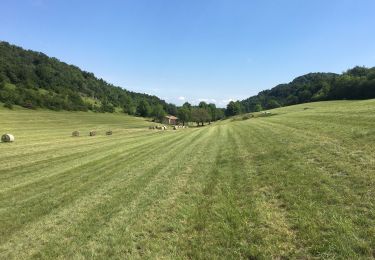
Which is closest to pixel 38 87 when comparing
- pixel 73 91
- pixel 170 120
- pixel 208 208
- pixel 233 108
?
pixel 73 91

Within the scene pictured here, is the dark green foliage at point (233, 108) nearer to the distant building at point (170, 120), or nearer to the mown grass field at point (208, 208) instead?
the distant building at point (170, 120)

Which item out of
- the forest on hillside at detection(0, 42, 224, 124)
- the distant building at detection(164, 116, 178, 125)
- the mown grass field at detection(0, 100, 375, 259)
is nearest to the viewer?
the mown grass field at detection(0, 100, 375, 259)

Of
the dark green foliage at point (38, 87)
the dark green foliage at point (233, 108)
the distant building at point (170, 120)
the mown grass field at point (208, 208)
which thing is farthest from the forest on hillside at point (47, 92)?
the mown grass field at point (208, 208)

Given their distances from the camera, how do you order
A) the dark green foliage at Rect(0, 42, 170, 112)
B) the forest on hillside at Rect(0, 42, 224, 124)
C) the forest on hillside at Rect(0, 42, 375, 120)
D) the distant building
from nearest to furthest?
the forest on hillside at Rect(0, 42, 375, 120) < the dark green foliage at Rect(0, 42, 170, 112) < the forest on hillside at Rect(0, 42, 224, 124) < the distant building

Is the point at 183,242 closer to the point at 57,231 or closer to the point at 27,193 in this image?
the point at 57,231

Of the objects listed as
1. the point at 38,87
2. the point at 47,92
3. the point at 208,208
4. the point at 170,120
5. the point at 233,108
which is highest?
the point at 38,87

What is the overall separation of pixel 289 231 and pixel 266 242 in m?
0.77

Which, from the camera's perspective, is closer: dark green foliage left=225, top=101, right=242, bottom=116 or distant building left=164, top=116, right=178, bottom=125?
distant building left=164, top=116, right=178, bottom=125

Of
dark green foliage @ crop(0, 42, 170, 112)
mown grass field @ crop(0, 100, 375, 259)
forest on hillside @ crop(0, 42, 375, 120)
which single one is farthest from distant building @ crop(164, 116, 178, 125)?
mown grass field @ crop(0, 100, 375, 259)

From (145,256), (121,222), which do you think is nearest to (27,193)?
(121,222)

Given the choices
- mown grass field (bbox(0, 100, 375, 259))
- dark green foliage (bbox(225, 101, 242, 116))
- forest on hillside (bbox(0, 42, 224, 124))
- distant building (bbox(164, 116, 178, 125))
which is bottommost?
mown grass field (bbox(0, 100, 375, 259))

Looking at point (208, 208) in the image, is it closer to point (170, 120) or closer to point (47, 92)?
point (47, 92)

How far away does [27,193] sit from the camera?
43.2 feet

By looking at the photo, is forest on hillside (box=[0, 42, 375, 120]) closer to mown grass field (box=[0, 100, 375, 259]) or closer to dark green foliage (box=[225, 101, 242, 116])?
dark green foliage (box=[225, 101, 242, 116])
